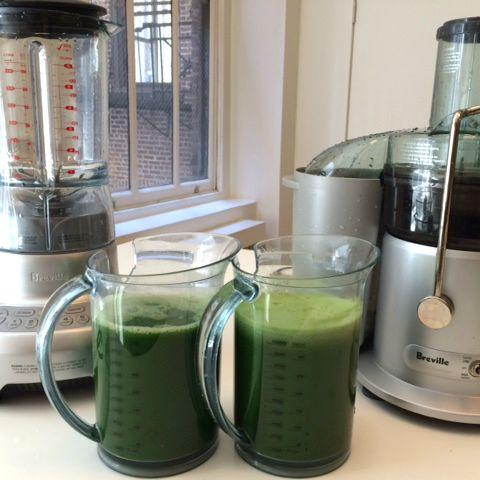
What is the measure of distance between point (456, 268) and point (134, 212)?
138 centimetres

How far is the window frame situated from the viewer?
1.77m

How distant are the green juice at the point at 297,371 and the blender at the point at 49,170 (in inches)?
8.4

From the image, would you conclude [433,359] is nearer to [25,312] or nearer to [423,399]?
[423,399]

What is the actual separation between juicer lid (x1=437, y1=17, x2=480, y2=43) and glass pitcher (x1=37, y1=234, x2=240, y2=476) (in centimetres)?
40

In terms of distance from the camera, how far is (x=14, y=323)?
0.61 metres

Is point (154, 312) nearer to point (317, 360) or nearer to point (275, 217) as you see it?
point (317, 360)

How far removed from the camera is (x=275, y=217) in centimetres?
217

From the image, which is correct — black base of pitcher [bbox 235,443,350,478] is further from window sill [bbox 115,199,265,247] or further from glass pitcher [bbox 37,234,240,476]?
window sill [bbox 115,199,265,247]

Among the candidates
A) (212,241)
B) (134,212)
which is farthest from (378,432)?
(134,212)

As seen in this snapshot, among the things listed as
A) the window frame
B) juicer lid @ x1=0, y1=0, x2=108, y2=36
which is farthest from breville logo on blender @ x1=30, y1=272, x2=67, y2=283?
the window frame

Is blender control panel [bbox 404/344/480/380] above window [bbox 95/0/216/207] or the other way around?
the other way around

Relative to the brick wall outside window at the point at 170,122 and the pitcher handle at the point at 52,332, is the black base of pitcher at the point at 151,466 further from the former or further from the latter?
the brick wall outside window at the point at 170,122

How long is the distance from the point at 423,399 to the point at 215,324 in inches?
10.3

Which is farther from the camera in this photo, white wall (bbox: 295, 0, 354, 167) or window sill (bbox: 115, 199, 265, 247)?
white wall (bbox: 295, 0, 354, 167)
